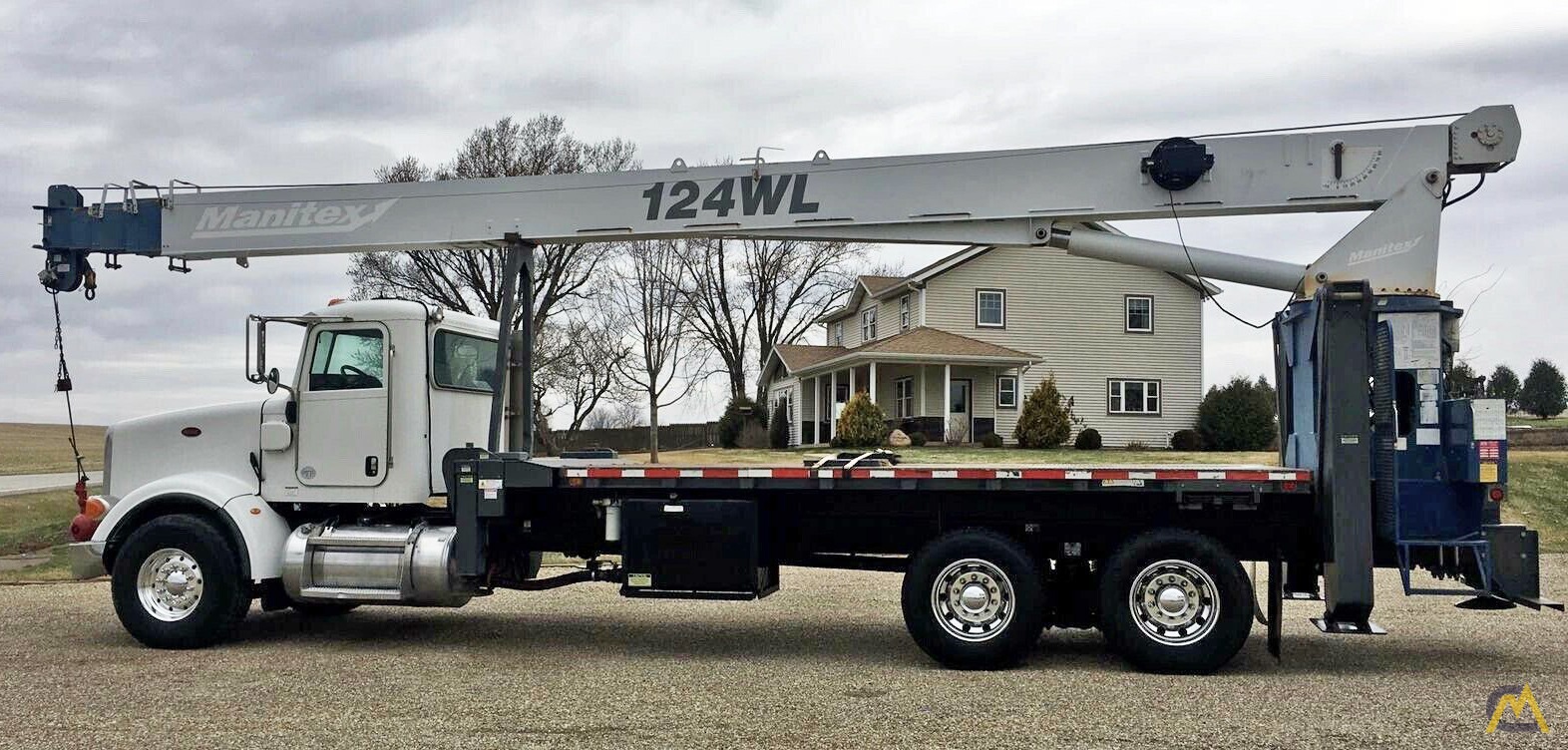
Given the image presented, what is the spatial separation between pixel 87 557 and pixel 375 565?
2395mm

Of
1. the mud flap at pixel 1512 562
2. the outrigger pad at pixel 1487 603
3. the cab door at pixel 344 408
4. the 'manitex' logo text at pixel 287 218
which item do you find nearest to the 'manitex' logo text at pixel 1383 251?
the mud flap at pixel 1512 562

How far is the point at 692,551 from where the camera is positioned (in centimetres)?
958

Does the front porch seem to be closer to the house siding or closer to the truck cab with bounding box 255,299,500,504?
the house siding

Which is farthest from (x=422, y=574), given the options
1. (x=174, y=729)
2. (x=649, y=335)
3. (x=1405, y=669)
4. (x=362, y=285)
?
(x=362, y=285)

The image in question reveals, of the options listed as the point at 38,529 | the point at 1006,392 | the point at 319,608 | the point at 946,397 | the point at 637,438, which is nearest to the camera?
the point at 319,608

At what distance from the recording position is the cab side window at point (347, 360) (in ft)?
34.1

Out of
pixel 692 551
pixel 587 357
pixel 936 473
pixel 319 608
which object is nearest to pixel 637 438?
pixel 587 357

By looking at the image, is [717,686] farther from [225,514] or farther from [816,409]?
[816,409]

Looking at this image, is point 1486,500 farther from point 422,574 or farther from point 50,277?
point 50,277

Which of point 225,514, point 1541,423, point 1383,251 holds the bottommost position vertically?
point 225,514

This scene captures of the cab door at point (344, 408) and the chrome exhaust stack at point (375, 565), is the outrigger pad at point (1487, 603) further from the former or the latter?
the cab door at point (344, 408)

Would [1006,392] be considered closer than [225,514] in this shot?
No

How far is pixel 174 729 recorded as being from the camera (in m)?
7.22

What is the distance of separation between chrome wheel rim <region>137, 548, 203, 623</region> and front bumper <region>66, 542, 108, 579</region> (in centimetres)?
46
